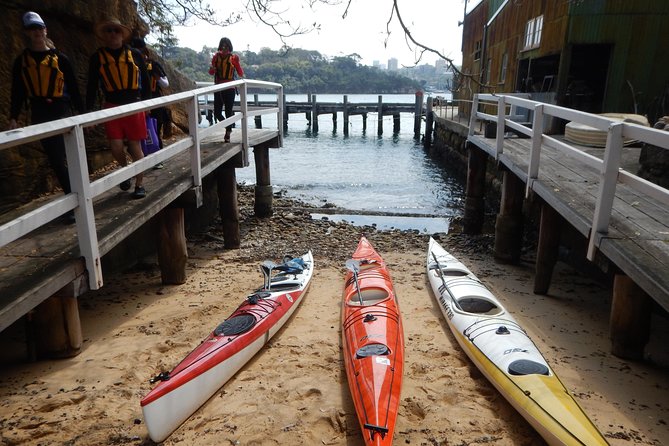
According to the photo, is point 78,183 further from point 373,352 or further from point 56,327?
point 373,352

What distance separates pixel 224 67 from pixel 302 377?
571 cm

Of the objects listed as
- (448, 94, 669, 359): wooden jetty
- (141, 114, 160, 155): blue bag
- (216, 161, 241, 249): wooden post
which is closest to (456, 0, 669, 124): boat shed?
(448, 94, 669, 359): wooden jetty

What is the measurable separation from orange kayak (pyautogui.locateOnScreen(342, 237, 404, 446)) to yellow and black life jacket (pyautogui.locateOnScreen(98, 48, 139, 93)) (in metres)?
3.19

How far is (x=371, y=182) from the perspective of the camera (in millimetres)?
20297

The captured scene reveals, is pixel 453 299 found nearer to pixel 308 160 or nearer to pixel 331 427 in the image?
pixel 331 427

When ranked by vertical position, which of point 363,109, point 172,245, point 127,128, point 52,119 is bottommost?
point 172,245

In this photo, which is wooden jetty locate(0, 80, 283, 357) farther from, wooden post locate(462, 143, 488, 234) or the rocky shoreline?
wooden post locate(462, 143, 488, 234)

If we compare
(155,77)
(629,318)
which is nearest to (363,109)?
(155,77)

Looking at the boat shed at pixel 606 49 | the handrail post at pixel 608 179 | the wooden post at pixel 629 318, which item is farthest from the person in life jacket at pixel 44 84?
the boat shed at pixel 606 49

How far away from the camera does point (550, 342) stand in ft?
16.4

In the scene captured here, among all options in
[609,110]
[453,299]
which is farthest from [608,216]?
[609,110]

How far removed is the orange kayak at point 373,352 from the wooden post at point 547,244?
2103mm

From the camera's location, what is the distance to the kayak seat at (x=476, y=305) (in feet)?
18.2

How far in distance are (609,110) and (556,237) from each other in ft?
25.2
